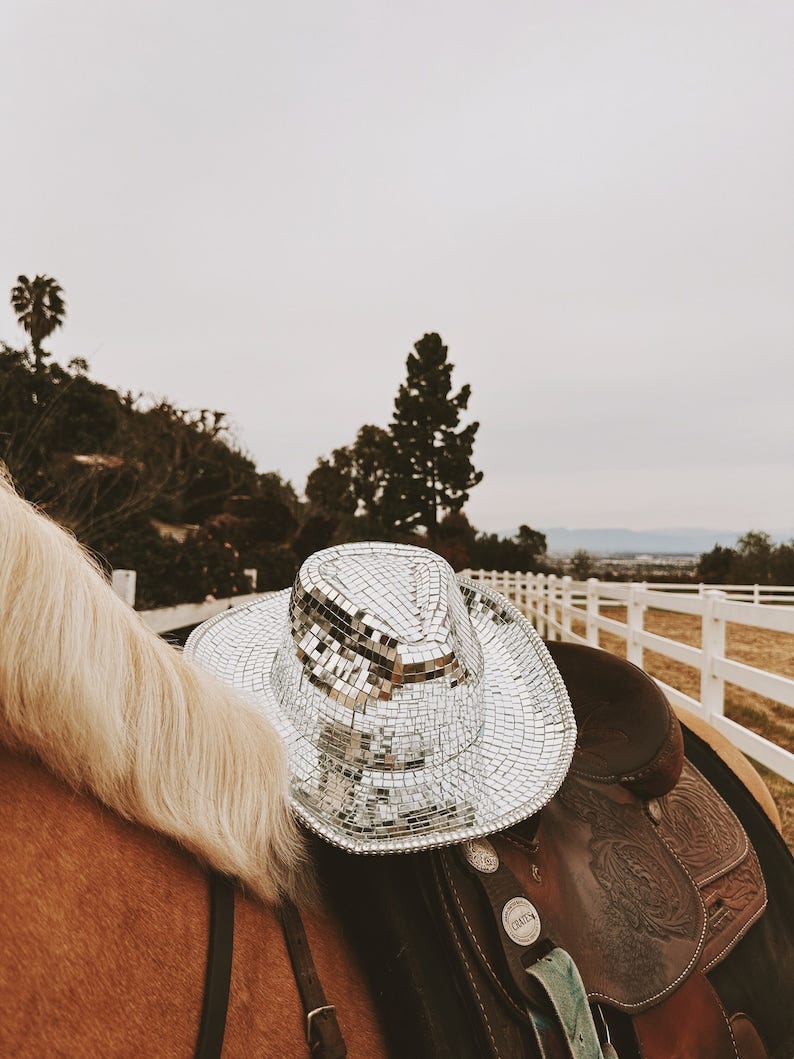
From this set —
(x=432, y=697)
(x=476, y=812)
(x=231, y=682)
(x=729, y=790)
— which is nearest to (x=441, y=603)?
(x=432, y=697)

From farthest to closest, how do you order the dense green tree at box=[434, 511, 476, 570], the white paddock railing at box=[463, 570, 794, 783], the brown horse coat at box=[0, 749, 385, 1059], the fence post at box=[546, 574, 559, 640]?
the dense green tree at box=[434, 511, 476, 570], the fence post at box=[546, 574, 559, 640], the white paddock railing at box=[463, 570, 794, 783], the brown horse coat at box=[0, 749, 385, 1059]

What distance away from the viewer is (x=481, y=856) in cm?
97

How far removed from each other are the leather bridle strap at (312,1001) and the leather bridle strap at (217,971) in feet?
0.36

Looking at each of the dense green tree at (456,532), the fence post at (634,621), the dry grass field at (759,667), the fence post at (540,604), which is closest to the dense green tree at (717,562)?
the dense green tree at (456,532)

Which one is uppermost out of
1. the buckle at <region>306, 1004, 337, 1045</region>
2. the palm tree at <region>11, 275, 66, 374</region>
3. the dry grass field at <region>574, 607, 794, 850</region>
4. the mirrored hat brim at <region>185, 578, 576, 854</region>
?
the palm tree at <region>11, 275, 66, 374</region>

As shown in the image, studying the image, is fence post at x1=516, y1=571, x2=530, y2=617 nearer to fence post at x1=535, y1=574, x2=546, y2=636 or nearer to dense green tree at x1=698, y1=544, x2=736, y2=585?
fence post at x1=535, y1=574, x2=546, y2=636

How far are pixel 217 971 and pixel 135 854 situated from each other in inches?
6.4

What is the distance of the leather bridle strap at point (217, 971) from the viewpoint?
68 cm

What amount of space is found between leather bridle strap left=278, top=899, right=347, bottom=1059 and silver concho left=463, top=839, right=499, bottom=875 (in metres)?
0.27

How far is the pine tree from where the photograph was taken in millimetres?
33781

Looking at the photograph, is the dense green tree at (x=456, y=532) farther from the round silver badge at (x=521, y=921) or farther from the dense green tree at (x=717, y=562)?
the round silver badge at (x=521, y=921)

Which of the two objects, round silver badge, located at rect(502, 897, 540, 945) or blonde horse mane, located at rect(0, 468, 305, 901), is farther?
round silver badge, located at rect(502, 897, 540, 945)

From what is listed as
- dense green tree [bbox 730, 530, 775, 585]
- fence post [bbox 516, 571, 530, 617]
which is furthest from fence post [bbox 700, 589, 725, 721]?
dense green tree [bbox 730, 530, 775, 585]

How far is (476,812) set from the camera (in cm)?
96
